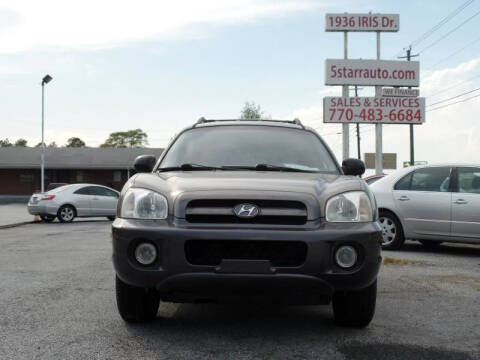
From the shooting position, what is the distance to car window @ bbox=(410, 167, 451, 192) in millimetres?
9352

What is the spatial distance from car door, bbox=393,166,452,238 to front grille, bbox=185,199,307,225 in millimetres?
5954

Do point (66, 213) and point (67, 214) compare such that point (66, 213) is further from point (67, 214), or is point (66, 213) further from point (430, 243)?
point (430, 243)

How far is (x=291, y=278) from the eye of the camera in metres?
3.76

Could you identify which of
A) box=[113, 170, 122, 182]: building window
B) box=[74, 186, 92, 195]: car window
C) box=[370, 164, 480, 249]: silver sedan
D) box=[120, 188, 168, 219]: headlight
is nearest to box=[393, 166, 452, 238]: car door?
box=[370, 164, 480, 249]: silver sedan

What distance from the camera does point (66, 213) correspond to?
20219 millimetres

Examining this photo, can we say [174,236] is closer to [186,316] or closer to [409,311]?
[186,316]

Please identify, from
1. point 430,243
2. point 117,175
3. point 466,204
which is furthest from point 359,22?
point 117,175

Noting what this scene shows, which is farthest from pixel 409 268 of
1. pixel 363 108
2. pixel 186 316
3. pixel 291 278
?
pixel 363 108

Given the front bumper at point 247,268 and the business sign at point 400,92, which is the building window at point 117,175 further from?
the front bumper at point 247,268

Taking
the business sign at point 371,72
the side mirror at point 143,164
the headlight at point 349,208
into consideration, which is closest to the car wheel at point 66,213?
the business sign at point 371,72

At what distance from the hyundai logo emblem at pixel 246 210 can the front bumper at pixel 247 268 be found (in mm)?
98

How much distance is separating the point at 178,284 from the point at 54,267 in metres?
4.39

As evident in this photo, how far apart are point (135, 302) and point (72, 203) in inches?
660

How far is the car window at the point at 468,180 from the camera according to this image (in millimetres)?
9180
